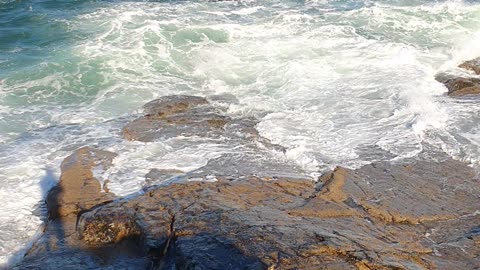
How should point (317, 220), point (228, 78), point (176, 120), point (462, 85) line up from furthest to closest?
point (228, 78) → point (462, 85) → point (176, 120) → point (317, 220)

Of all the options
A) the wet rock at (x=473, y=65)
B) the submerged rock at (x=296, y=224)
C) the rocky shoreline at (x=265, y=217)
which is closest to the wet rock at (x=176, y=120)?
the rocky shoreline at (x=265, y=217)

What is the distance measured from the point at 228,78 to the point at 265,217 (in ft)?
23.0

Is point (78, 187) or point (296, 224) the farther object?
point (78, 187)

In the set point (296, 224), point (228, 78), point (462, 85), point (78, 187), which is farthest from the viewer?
point (228, 78)

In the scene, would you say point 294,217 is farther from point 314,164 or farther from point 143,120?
point 143,120

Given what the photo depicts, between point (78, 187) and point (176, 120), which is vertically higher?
point (78, 187)

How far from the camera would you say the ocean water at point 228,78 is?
335 inches

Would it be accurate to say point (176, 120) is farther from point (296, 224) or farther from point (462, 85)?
point (462, 85)

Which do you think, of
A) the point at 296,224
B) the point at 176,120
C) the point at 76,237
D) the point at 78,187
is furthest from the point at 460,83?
the point at 76,237

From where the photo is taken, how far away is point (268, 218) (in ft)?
19.4

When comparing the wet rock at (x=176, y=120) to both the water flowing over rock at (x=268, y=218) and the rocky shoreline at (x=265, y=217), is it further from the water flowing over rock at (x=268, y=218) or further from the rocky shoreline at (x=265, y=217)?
the water flowing over rock at (x=268, y=218)

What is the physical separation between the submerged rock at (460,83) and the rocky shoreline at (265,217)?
122 inches

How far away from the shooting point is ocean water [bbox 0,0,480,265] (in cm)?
852

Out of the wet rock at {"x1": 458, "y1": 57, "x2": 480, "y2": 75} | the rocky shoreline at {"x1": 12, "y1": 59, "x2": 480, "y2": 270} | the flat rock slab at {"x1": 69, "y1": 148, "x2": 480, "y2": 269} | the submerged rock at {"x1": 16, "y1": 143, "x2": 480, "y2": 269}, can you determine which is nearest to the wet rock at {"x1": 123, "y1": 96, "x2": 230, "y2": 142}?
the rocky shoreline at {"x1": 12, "y1": 59, "x2": 480, "y2": 270}
